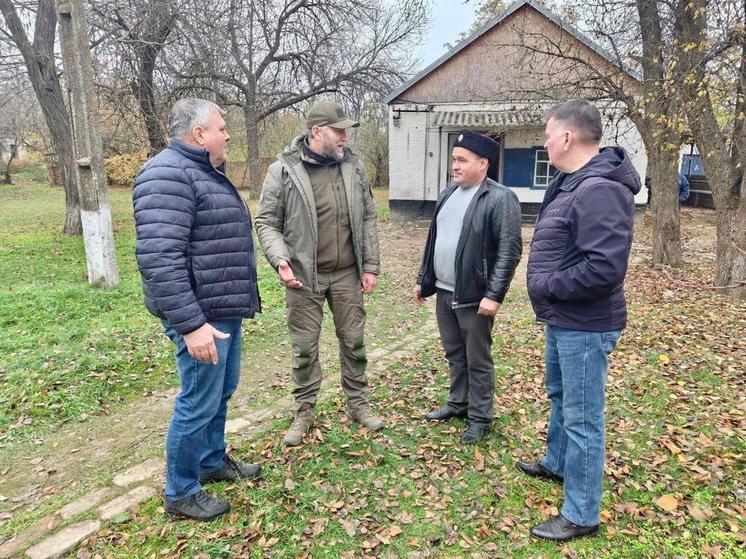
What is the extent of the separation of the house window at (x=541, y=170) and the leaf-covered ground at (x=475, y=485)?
12.5 m

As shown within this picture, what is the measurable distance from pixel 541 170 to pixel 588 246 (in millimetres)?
15323

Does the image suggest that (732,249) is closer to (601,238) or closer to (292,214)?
(601,238)

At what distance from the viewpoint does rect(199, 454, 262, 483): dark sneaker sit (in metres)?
3.11

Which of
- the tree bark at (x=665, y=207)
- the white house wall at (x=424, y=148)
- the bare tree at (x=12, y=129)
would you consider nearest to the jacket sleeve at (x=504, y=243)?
the tree bark at (x=665, y=207)

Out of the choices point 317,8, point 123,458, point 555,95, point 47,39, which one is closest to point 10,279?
point 47,39

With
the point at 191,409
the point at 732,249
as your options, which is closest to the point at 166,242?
the point at 191,409

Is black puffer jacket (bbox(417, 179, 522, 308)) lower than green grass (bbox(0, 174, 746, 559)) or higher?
higher

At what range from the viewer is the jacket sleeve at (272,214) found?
3.37m

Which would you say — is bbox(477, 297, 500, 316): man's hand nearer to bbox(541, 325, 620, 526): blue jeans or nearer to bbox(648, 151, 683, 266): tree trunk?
bbox(541, 325, 620, 526): blue jeans

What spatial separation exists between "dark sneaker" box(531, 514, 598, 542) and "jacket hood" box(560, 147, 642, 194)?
1.71 m

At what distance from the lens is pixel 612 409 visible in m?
4.05

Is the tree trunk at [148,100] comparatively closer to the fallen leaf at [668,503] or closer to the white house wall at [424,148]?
the white house wall at [424,148]

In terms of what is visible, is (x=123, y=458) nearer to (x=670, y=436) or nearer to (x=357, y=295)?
(x=357, y=295)

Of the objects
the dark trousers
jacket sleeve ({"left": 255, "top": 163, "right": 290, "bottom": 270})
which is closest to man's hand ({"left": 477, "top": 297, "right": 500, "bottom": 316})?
the dark trousers
